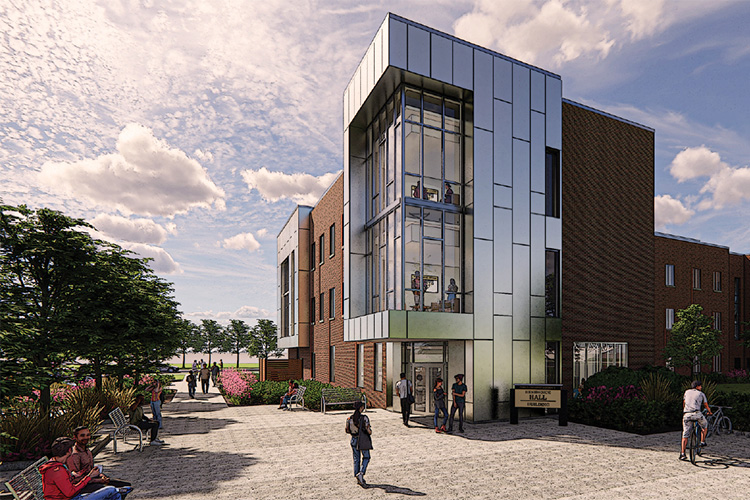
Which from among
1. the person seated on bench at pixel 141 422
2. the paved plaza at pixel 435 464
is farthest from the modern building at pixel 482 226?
the person seated on bench at pixel 141 422

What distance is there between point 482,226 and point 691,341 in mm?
20491

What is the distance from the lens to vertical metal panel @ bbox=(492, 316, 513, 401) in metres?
19.3

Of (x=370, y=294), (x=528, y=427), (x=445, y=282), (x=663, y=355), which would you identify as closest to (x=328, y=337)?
(x=370, y=294)

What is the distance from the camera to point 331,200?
1256 inches

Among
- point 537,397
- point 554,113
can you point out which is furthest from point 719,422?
point 554,113

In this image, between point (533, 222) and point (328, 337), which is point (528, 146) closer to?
point (533, 222)

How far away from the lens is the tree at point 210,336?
129m

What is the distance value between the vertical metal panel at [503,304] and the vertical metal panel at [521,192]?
2238 millimetres

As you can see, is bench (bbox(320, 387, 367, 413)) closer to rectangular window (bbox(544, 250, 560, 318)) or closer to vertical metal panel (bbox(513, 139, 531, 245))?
rectangular window (bbox(544, 250, 560, 318))

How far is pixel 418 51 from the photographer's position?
19.0m

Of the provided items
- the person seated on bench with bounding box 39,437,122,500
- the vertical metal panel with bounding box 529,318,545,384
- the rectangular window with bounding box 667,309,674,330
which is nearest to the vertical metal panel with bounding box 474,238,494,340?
the vertical metal panel with bounding box 529,318,545,384

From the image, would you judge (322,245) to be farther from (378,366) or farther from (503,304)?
(503,304)

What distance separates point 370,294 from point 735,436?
13.9m

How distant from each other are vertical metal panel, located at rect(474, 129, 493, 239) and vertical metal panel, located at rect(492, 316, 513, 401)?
3374mm
